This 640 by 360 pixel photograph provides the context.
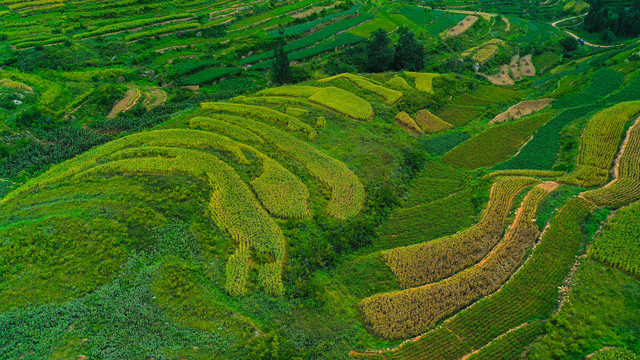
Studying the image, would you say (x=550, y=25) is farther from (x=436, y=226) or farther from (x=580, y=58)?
(x=436, y=226)

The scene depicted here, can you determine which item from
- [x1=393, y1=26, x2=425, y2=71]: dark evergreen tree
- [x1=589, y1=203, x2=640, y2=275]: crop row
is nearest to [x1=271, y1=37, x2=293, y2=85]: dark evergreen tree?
[x1=393, y1=26, x2=425, y2=71]: dark evergreen tree

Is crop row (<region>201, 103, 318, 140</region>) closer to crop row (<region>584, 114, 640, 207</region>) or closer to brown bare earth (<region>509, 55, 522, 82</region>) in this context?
crop row (<region>584, 114, 640, 207</region>)

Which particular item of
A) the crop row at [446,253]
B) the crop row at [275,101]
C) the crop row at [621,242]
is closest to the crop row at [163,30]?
the crop row at [275,101]

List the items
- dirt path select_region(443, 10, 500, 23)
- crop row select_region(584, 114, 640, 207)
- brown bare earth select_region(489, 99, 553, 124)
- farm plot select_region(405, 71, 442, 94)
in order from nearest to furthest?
crop row select_region(584, 114, 640, 207) → brown bare earth select_region(489, 99, 553, 124) → farm plot select_region(405, 71, 442, 94) → dirt path select_region(443, 10, 500, 23)

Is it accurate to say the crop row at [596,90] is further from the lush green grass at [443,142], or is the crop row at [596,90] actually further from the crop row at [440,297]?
the crop row at [440,297]

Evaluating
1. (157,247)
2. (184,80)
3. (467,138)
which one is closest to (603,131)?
(467,138)

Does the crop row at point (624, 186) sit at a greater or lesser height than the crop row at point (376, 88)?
lesser
